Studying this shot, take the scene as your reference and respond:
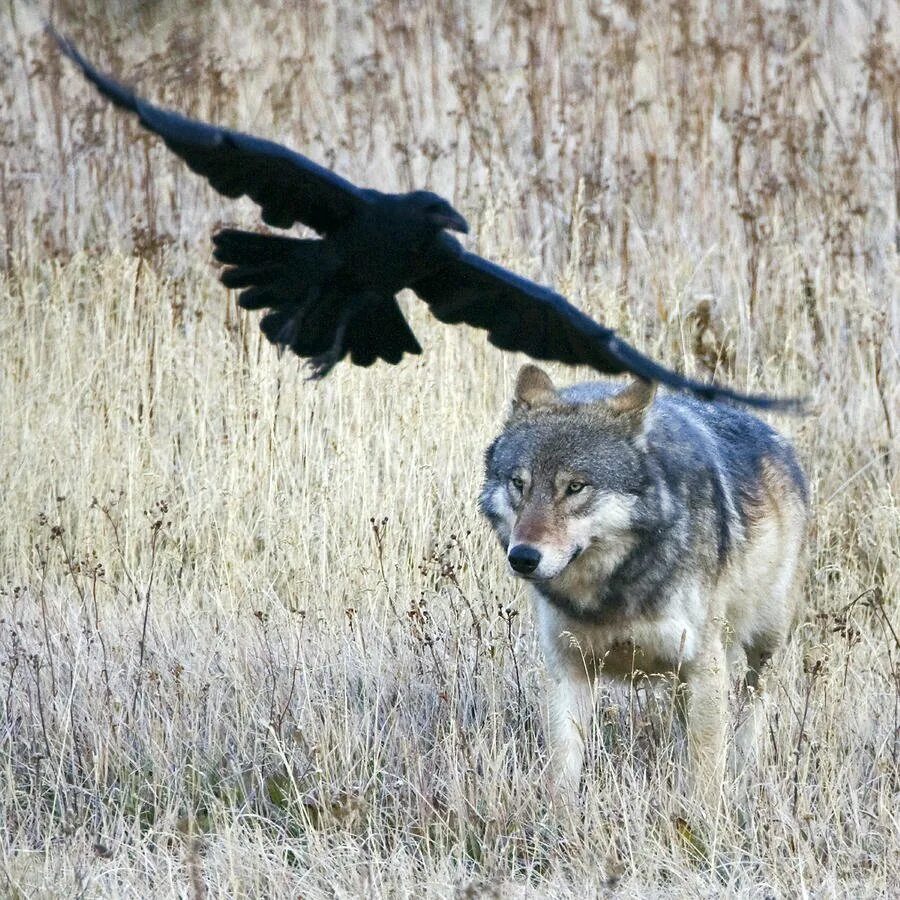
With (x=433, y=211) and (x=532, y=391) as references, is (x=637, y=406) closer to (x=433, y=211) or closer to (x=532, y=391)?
(x=532, y=391)

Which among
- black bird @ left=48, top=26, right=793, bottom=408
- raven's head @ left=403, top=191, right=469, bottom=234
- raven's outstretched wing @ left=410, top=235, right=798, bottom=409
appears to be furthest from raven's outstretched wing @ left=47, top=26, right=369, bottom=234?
raven's outstretched wing @ left=410, top=235, right=798, bottom=409

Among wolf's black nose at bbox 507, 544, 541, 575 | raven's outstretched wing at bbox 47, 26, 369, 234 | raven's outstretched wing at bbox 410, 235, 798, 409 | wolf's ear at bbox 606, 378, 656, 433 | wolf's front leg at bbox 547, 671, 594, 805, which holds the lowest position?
wolf's front leg at bbox 547, 671, 594, 805

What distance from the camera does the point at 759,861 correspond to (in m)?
3.66

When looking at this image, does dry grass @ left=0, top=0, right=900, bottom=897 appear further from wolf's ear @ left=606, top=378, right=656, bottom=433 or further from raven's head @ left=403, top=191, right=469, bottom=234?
raven's head @ left=403, top=191, right=469, bottom=234

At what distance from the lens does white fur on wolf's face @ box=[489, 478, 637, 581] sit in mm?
3922

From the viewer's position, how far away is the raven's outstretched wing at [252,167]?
3164 millimetres

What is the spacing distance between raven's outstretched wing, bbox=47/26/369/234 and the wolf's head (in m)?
0.90

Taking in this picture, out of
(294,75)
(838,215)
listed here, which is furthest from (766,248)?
(294,75)

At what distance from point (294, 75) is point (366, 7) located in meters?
1.98

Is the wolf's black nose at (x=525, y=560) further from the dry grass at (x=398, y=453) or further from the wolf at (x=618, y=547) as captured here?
the dry grass at (x=398, y=453)

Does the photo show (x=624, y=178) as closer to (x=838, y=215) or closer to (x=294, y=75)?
(x=838, y=215)

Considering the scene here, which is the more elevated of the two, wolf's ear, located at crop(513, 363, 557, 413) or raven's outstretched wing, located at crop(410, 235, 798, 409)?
raven's outstretched wing, located at crop(410, 235, 798, 409)

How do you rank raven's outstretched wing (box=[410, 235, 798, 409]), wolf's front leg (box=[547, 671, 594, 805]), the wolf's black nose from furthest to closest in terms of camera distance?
wolf's front leg (box=[547, 671, 594, 805])
the wolf's black nose
raven's outstretched wing (box=[410, 235, 798, 409])

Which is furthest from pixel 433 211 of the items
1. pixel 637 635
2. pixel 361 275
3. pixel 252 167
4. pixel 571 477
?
pixel 637 635
